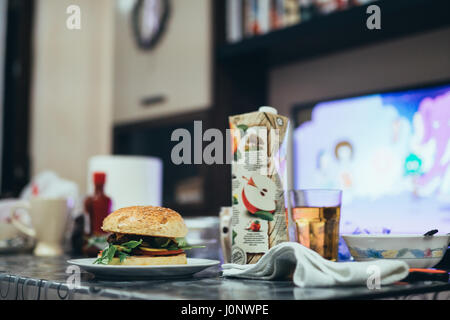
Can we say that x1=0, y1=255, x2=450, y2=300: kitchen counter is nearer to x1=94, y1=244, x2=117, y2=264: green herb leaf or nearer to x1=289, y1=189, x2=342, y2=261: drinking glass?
x1=94, y1=244, x2=117, y2=264: green herb leaf

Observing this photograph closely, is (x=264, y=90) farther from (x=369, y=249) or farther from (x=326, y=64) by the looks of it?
(x=369, y=249)

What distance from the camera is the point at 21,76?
340 cm

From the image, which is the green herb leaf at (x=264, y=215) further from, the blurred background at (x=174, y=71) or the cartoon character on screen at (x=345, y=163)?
the cartoon character on screen at (x=345, y=163)

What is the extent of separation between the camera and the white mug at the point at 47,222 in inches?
58.8

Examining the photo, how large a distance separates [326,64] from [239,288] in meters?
1.86

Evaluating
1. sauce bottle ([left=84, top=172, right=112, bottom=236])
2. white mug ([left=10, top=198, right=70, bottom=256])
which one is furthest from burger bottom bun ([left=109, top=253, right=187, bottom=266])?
white mug ([left=10, top=198, right=70, bottom=256])

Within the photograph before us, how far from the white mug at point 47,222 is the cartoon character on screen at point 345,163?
1066 mm

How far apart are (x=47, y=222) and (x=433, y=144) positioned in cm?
126

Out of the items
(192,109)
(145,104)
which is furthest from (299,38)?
(145,104)

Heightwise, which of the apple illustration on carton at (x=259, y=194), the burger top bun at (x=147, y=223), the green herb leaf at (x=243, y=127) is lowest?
the burger top bun at (x=147, y=223)

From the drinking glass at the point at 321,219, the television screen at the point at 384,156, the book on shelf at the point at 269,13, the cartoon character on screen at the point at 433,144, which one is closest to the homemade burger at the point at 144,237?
the drinking glass at the point at 321,219

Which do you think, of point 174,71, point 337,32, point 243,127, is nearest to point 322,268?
point 243,127

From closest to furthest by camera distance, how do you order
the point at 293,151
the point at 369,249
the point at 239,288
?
the point at 239,288 < the point at 369,249 < the point at 293,151

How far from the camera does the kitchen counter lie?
2.10ft
